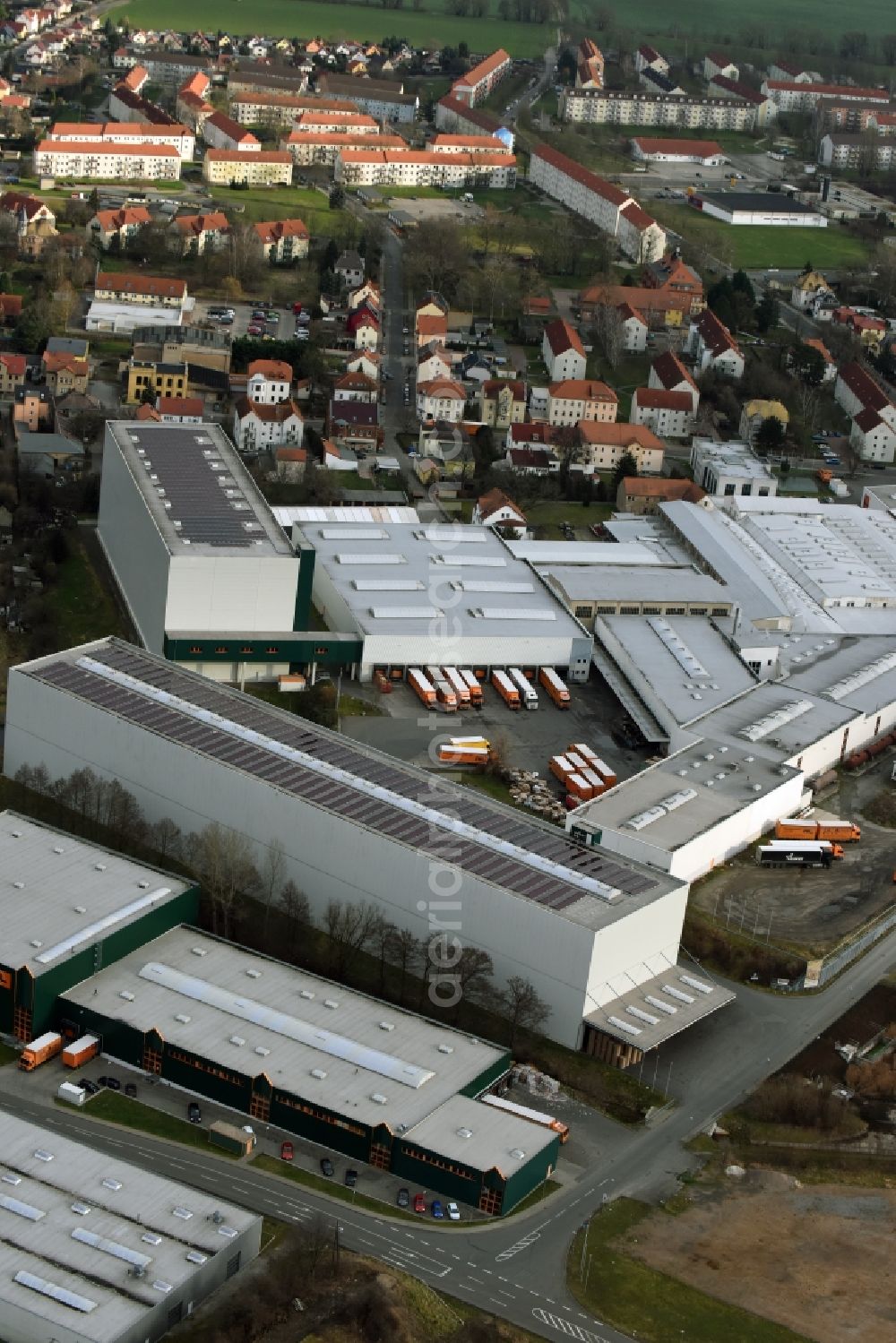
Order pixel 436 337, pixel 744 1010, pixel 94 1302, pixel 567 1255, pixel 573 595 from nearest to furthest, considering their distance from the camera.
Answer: pixel 94 1302 < pixel 567 1255 < pixel 744 1010 < pixel 573 595 < pixel 436 337

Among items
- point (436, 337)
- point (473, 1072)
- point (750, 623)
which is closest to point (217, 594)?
point (750, 623)

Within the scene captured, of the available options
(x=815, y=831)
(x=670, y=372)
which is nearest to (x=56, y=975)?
(x=815, y=831)

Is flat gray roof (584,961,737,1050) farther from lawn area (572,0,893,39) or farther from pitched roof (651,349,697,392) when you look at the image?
lawn area (572,0,893,39)

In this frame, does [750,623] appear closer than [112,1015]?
No

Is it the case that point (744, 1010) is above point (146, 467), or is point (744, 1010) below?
below

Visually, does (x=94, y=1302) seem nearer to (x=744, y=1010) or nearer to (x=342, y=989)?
(x=342, y=989)

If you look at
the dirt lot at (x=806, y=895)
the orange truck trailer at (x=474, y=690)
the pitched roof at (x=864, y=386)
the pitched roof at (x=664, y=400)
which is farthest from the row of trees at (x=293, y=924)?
the pitched roof at (x=864, y=386)

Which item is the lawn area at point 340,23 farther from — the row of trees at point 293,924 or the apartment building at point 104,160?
the row of trees at point 293,924
